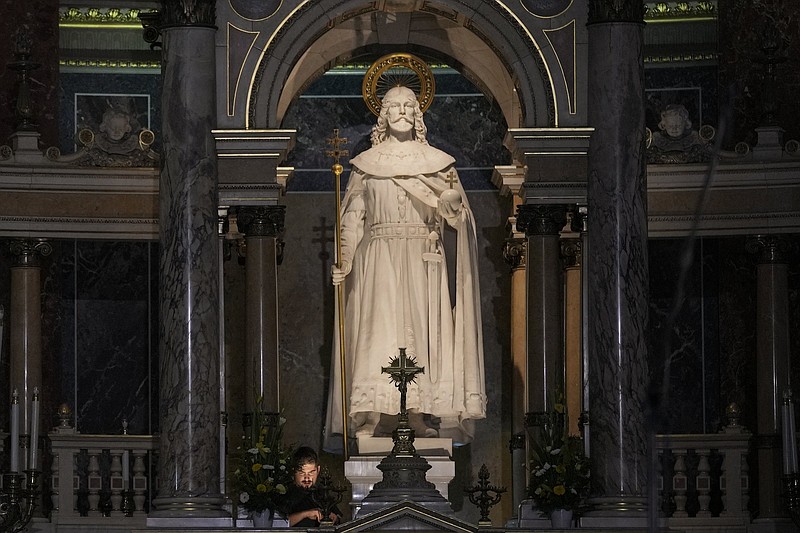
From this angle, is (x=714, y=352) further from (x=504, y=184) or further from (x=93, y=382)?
(x=93, y=382)

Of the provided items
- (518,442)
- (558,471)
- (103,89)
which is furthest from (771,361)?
(103,89)

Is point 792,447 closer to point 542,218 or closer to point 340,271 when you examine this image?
point 542,218

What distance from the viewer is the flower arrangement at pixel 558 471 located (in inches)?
707

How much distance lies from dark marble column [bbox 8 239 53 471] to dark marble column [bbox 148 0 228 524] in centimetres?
194

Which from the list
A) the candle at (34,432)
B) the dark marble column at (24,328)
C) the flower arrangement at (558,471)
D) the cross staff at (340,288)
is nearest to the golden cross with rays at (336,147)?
the cross staff at (340,288)

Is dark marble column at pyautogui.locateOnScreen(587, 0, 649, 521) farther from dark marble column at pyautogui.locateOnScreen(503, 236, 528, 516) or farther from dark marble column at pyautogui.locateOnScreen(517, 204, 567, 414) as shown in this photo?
dark marble column at pyautogui.locateOnScreen(503, 236, 528, 516)

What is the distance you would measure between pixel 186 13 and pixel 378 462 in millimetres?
4371

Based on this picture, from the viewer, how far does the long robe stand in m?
19.0

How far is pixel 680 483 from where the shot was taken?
19266mm

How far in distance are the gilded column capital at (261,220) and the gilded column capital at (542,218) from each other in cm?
219

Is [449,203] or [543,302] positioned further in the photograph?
[449,203]

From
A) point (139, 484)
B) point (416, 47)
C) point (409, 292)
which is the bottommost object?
point (139, 484)

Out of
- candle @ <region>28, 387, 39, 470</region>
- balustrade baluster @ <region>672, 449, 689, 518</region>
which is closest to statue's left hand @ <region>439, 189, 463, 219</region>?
balustrade baluster @ <region>672, 449, 689, 518</region>

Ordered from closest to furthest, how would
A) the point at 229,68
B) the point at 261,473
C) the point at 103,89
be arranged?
the point at 261,473
the point at 229,68
the point at 103,89
